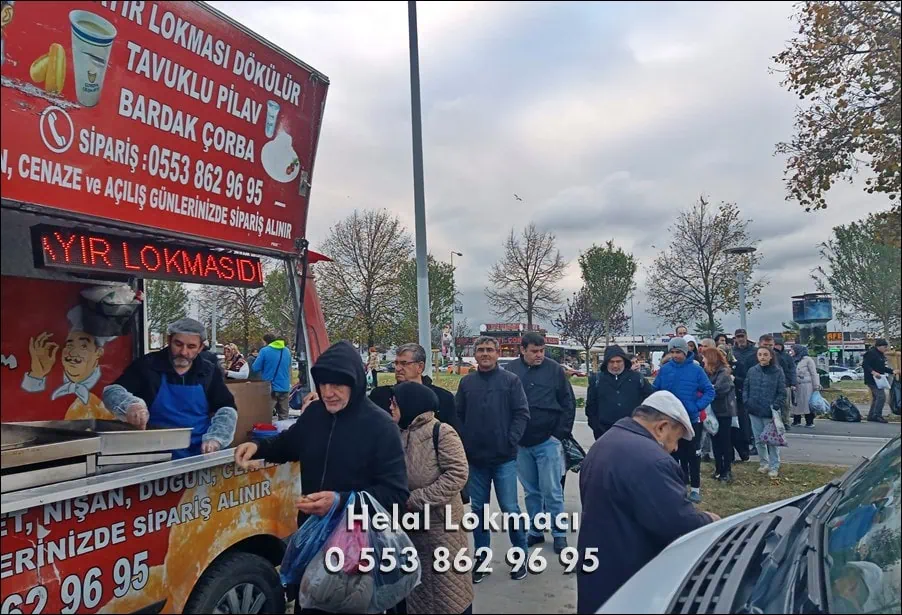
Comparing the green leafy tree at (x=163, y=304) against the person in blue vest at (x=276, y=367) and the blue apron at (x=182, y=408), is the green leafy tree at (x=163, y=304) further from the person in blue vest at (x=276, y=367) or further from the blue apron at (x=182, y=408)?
the person in blue vest at (x=276, y=367)

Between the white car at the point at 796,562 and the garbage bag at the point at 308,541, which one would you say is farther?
the garbage bag at the point at 308,541

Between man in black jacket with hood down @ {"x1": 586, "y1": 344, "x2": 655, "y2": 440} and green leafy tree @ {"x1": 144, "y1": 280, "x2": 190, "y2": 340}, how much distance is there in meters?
4.11

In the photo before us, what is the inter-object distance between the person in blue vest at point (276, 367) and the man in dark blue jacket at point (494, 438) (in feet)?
5.08

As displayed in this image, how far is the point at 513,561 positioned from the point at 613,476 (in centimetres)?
160

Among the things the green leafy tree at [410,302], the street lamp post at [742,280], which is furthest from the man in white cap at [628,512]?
the green leafy tree at [410,302]

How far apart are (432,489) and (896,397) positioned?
6.82 ft

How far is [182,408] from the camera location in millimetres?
3236

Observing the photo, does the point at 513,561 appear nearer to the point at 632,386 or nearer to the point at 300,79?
the point at 632,386

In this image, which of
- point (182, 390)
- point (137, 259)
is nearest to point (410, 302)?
point (182, 390)

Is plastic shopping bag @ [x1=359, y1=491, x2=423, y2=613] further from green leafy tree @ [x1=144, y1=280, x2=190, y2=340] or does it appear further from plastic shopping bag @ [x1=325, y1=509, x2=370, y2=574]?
green leafy tree @ [x1=144, y1=280, x2=190, y2=340]

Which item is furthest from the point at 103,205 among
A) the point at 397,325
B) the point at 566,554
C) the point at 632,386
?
the point at 397,325

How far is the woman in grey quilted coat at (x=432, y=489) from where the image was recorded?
297 centimetres

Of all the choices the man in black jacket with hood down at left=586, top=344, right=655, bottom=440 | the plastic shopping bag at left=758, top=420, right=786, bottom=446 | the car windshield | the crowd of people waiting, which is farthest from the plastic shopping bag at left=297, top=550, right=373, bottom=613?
the plastic shopping bag at left=758, top=420, right=786, bottom=446

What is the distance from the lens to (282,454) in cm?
284
